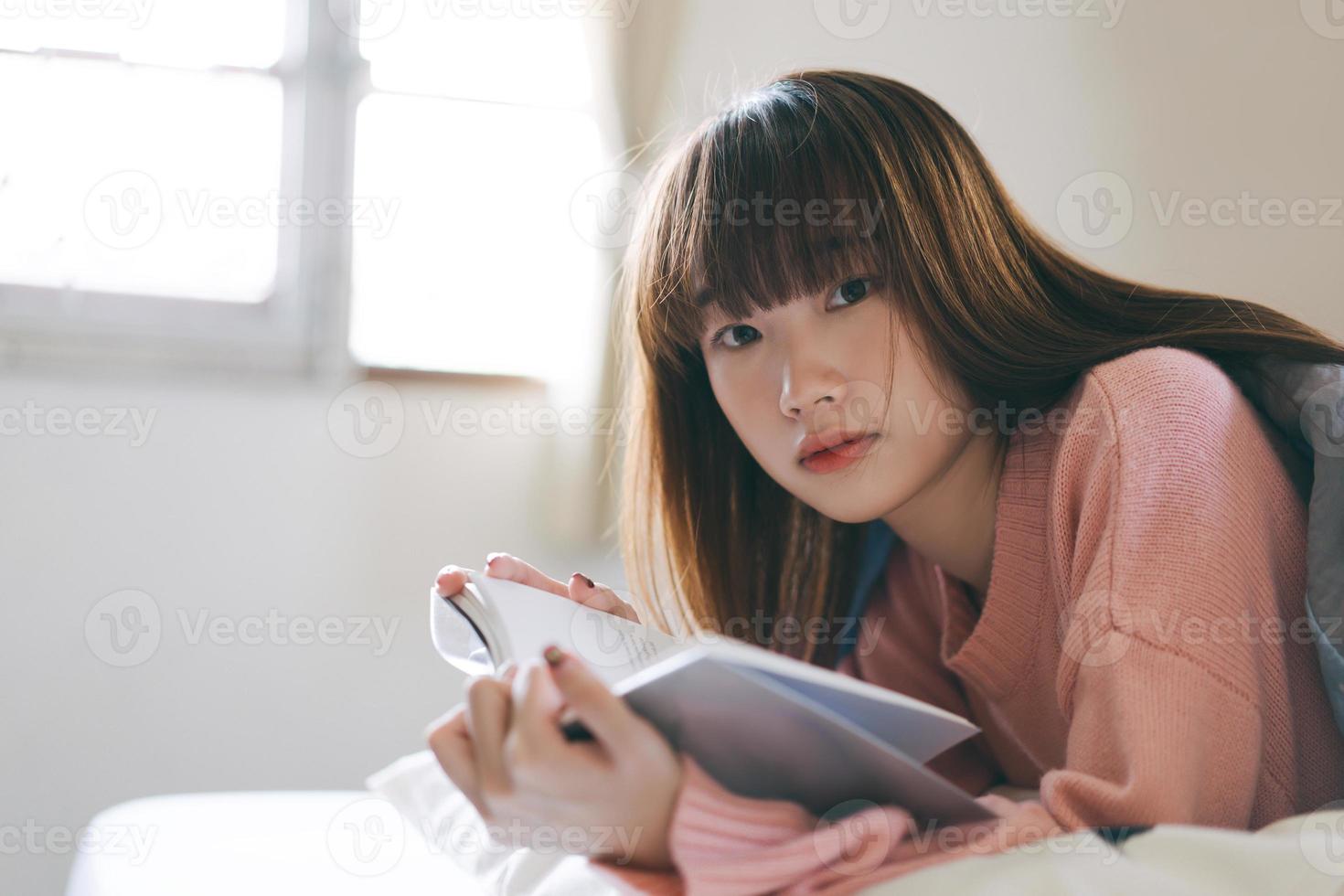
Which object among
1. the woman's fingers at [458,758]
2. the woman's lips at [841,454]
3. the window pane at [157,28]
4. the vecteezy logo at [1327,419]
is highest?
the window pane at [157,28]

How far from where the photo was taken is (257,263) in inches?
65.5

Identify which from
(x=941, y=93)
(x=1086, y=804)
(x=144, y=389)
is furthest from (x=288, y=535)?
(x=1086, y=804)

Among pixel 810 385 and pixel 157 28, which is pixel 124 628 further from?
pixel 810 385

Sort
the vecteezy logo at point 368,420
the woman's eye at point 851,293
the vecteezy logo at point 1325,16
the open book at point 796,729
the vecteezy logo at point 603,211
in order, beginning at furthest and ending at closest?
the vecteezy logo at point 603,211 → the vecteezy logo at point 368,420 → the vecteezy logo at point 1325,16 → the woman's eye at point 851,293 → the open book at point 796,729

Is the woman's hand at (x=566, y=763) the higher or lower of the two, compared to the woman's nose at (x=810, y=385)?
lower

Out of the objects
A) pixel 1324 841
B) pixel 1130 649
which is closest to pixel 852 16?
pixel 1130 649

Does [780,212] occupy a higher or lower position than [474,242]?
lower

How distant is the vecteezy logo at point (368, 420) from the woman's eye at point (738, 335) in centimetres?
91

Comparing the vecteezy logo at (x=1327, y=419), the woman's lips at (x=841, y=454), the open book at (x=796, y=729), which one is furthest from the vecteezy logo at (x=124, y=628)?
the vecteezy logo at (x=1327, y=419)

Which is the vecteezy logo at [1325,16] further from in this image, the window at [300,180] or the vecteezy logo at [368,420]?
the vecteezy logo at [368,420]

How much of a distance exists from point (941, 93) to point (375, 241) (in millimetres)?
833

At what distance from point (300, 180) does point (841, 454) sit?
1173 millimetres

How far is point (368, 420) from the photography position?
65.1 inches

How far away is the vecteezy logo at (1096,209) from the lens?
1.22 meters
